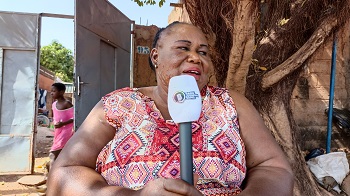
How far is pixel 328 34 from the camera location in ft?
8.16

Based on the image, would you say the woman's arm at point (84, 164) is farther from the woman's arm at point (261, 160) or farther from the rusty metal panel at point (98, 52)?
the rusty metal panel at point (98, 52)

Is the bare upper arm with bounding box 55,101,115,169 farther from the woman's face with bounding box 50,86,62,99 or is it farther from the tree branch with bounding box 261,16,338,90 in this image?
the woman's face with bounding box 50,86,62,99

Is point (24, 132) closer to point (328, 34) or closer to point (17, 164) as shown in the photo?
point (17, 164)

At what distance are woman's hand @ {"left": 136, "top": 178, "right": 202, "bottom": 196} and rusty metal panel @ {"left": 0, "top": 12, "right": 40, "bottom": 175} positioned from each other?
16.2ft

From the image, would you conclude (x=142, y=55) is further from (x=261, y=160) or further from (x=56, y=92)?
(x=261, y=160)

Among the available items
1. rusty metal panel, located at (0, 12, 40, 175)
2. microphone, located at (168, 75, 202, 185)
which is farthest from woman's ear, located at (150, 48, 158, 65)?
rusty metal panel, located at (0, 12, 40, 175)

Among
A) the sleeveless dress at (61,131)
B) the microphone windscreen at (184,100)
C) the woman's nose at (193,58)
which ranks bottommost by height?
the sleeveless dress at (61,131)

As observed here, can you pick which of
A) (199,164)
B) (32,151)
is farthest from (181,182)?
(32,151)

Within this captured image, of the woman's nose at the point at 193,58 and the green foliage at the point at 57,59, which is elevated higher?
the green foliage at the point at 57,59

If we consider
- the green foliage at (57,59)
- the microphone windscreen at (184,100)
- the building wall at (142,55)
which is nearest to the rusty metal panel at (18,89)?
the building wall at (142,55)

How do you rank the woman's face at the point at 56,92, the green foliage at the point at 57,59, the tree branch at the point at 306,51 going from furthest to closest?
the green foliage at the point at 57,59, the woman's face at the point at 56,92, the tree branch at the point at 306,51

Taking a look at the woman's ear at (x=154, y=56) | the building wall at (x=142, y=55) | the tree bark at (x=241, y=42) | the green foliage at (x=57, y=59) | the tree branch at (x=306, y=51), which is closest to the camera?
the woman's ear at (x=154, y=56)

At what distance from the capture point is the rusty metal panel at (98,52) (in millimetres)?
3883

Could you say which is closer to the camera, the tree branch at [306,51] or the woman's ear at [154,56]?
the woman's ear at [154,56]
